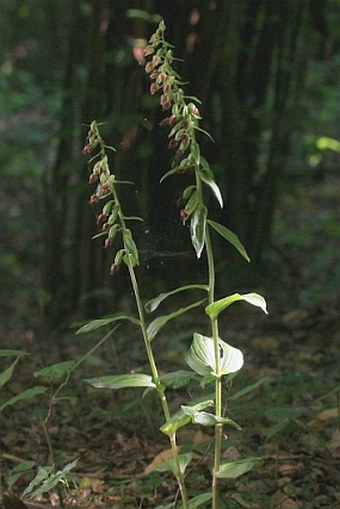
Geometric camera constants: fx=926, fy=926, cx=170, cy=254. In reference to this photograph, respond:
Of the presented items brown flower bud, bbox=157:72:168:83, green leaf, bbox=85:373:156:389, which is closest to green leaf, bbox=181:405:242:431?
green leaf, bbox=85:373:156:389

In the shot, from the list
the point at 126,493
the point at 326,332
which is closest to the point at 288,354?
the point at 326,332

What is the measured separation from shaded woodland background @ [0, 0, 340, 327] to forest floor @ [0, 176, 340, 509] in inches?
7.8

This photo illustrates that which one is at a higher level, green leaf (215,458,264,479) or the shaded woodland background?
the shaded woodland background

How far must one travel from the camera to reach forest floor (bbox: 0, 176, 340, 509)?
2227 mm

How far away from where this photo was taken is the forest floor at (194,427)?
87.7 inches

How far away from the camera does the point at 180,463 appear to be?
1713 mm

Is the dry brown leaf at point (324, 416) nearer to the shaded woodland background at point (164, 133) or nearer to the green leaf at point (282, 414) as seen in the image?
the green leaf at point (282, 414)

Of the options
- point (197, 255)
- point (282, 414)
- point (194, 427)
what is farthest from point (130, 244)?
point (194, 427)

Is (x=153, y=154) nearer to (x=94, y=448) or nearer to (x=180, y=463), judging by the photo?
(x=94, y=448)

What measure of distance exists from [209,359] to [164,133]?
1270 millimetres

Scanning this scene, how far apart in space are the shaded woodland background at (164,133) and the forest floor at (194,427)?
20 cm

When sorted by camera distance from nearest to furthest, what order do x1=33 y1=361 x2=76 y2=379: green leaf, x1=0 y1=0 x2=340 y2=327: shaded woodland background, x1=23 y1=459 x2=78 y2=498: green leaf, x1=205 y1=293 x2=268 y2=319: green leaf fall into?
1. x1=205 y1=293 x2=268 y2=319: green leaf
2. x1=23 y1=459 x2=78 y2=498: green leaf
3. x1=33 y1=361 x2=76 y2=379: green leaf
4. x1=0 y1=0 x2=340 y2=327: shaded woodland background

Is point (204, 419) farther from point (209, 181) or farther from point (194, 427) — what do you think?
point (194, 427)

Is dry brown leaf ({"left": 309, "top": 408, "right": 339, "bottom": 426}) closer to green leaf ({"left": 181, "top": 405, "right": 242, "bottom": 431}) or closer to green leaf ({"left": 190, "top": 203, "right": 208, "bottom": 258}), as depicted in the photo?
green leaf ({"left": 181, "top": 405, "right": 242, "bottom": 431})
